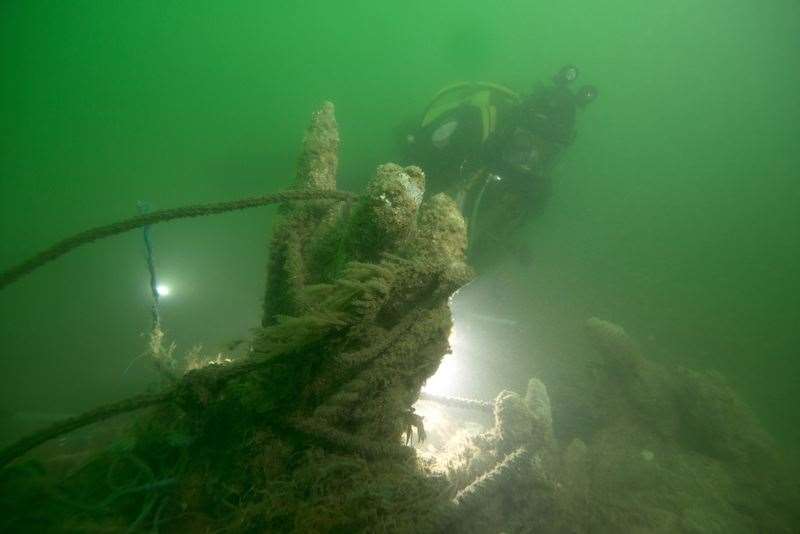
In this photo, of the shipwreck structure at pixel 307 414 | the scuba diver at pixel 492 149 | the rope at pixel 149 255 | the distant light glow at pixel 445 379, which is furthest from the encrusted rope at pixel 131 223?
the distant light glow at pixel 445 379

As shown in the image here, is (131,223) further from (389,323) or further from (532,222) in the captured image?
(532,222)

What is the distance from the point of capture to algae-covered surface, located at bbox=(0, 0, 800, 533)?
1.62m

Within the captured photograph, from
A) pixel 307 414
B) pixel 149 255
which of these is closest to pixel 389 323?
pixel 307 414

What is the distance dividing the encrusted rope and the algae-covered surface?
2 centimetres

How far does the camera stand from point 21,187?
632 inches

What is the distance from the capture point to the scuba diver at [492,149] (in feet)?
23.2

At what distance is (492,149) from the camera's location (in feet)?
23.7

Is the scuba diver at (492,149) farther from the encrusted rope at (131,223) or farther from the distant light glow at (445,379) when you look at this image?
the encrusted rope at (131,223)

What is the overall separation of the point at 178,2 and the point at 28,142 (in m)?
31.8

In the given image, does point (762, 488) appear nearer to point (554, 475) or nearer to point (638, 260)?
point (554, 475)

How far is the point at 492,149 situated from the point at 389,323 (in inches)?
251

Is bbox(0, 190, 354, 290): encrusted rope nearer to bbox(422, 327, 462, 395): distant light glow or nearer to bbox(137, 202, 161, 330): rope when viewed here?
bbox(137, 202, 161, 330): rope

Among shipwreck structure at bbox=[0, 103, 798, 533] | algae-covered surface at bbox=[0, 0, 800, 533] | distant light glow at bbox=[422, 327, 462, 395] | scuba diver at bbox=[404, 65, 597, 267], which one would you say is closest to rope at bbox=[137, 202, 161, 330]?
algae-covered surface at bbox=[0, 0, 800, 533]

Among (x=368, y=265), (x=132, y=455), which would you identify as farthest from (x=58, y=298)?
(x=368, y=265)
